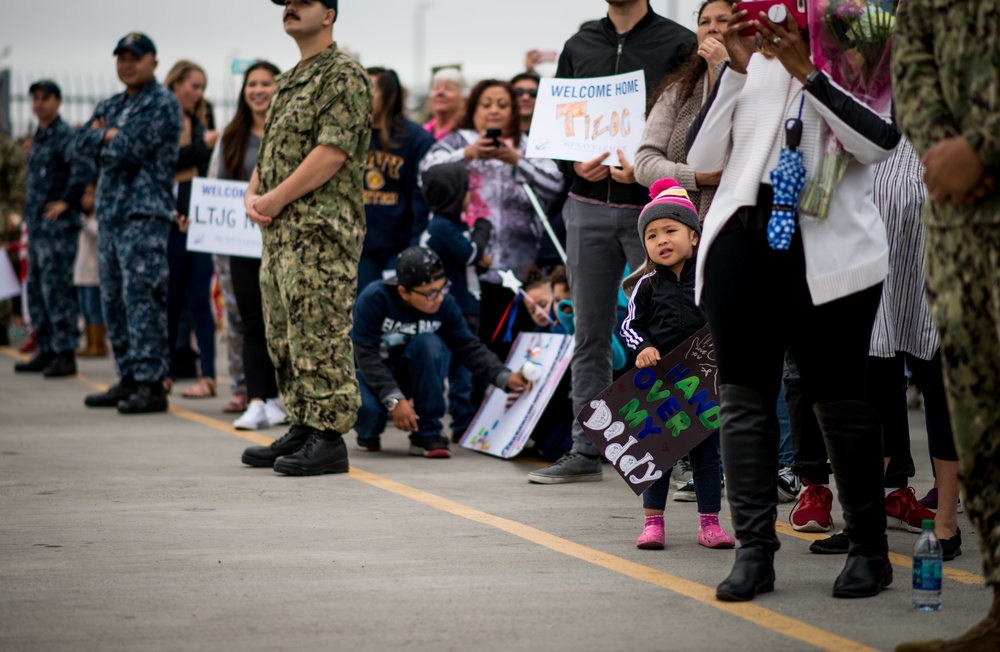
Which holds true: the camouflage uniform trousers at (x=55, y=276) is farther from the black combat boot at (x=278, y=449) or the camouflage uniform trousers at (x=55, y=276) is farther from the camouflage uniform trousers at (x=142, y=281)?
the black combat boot at (x=278, y=449)

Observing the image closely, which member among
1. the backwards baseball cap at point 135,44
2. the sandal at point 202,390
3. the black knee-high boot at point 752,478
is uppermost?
the backwards baseball cap at point 135,44

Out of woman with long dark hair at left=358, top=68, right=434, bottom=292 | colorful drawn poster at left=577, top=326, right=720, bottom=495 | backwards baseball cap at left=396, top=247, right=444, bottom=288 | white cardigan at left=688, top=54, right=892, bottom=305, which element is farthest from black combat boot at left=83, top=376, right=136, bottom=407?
white cardigan at left=688, top=54, right=892, bottom=305

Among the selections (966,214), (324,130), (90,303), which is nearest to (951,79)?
(966,214)

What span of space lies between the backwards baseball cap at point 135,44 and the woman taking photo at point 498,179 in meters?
2.26

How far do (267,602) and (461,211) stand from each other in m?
4.64

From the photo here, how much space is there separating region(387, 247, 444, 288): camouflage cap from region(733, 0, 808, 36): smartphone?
11.7 ft

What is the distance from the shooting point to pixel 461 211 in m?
8.63

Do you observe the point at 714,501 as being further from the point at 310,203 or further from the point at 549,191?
the point at 549,191

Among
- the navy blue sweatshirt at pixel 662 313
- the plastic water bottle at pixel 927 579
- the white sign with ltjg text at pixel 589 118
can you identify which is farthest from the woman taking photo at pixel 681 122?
the plastic water bottle at pixel 927 579

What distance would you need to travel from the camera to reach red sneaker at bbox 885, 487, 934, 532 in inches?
224

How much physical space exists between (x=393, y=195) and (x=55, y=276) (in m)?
4.47

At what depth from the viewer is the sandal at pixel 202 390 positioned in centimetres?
1085

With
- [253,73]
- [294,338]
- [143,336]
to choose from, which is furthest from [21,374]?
[294,338]

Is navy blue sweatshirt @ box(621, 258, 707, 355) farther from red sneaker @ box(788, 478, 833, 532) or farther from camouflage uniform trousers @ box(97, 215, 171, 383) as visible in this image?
camouflage uniform trousers @ box(97, 215, 171, 383)
